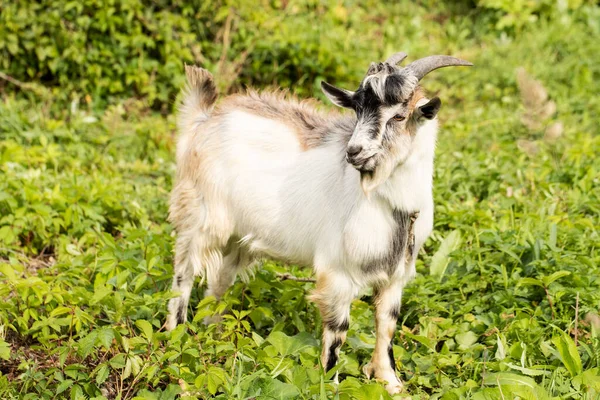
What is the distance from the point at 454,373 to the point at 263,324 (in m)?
1.09

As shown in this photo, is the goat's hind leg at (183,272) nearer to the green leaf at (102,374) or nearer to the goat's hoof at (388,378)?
the green leaf at (102,374)

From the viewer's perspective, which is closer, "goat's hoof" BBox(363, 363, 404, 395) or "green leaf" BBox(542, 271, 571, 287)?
"goat's hoof" BBox(363, 363, 404, 395)

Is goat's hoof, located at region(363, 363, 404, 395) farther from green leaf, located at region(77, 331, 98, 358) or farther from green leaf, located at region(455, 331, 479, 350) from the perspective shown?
green leaf, located at region(77, 331, 98, 358)

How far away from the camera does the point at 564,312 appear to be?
4.05m

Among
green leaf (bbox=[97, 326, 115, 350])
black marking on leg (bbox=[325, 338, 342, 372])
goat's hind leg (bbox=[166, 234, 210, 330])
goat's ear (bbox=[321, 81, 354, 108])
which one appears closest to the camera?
green leaf (bbox=[97, 326, 115, 350])

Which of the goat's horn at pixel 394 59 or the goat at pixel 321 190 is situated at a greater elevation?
the goat's horn at pixel 394 59

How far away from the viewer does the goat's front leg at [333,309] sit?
3.74m

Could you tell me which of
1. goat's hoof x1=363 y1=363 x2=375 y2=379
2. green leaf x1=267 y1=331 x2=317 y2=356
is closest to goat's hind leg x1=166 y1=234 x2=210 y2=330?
green leaf x1=267 y1=331 x2=317 y2=356

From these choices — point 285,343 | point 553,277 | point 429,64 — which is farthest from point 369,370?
point 429,64

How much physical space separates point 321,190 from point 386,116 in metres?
0.67

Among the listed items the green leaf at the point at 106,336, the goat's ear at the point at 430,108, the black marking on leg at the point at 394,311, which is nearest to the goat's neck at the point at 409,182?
the goat's ear at the point at 430,108

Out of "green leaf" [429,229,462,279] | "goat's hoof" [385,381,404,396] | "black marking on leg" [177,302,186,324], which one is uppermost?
"green leaf" [429,229,462,279]

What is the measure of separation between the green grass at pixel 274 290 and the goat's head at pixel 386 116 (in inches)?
36.4

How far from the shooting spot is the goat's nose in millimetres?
3301
